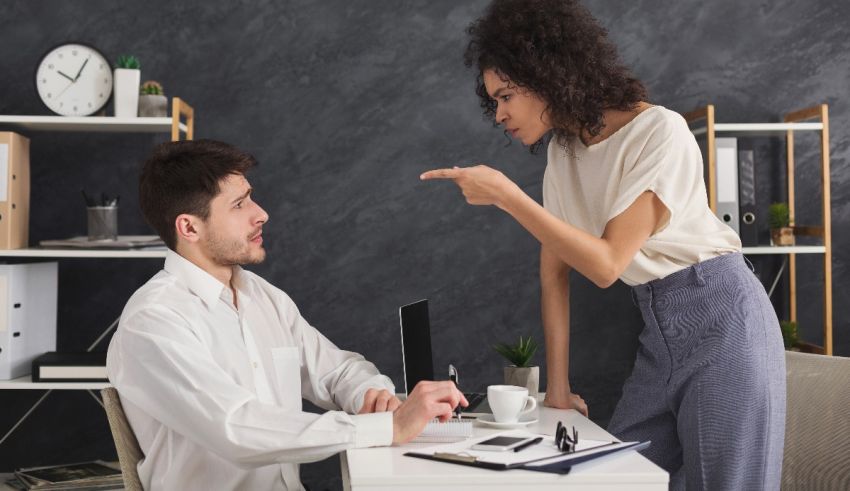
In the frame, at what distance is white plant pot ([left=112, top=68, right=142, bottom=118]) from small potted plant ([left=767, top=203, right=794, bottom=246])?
208cm

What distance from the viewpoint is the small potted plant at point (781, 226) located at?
2.99 meters

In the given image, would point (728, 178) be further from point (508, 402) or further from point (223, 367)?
point (223, 367)

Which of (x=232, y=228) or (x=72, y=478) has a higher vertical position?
(x=232, y=228)

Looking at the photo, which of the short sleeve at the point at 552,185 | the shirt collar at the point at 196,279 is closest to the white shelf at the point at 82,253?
the shirt collar at the point at 196,279

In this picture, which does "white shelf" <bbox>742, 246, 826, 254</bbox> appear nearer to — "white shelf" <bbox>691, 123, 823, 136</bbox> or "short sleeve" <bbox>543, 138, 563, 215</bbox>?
"white shelf" <bbox>691, 123, 823, 136</bbox>

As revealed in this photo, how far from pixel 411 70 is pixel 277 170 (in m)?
0.57

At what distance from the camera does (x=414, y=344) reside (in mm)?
2061

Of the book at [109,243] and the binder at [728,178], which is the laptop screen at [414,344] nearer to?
the book at [109,243]

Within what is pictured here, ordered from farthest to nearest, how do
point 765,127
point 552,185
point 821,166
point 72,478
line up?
point 821,166
point 765,127
point 72,478
point 552,185

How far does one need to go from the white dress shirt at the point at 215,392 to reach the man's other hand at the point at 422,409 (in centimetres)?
3

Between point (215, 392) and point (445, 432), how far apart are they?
0.42 m

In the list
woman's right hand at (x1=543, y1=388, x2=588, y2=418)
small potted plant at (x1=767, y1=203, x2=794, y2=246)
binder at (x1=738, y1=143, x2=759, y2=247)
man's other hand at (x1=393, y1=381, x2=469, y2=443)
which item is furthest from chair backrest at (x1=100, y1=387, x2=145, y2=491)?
small potted plant at (x1=767, y1=203, x2=794, y2=246)

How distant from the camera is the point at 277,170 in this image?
3080 mm

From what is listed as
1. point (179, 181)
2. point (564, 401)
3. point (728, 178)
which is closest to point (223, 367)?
point (179, 181)
